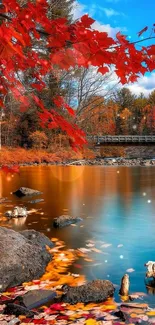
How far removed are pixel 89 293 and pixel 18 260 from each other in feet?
4.57

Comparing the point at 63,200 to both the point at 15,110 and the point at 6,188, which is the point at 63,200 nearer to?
the point at 6,188

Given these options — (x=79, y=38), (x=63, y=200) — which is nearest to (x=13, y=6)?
(x=79, y=38)

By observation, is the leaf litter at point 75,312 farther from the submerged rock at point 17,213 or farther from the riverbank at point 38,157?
the riverbank at point 38,157

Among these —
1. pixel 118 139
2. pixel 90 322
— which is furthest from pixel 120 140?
pixel 90 322

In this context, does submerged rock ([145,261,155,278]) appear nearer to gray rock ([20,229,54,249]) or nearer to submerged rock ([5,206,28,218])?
gray rock ([20,229,54,249])

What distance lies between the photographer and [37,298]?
5.25 m

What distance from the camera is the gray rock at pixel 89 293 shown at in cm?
529

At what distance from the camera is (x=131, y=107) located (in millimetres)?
90062

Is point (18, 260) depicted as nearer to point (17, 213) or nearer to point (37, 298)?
point (37, 298)

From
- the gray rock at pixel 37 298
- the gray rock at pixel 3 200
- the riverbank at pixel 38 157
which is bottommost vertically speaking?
the gray rock at pixel 37 298

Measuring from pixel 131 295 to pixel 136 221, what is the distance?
5.78 m

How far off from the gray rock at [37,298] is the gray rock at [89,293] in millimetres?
206

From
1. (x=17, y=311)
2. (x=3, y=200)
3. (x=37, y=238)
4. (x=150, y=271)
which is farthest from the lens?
(x=3, y=200)

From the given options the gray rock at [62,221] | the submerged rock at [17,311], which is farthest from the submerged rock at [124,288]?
the gray rock at [62,221]
